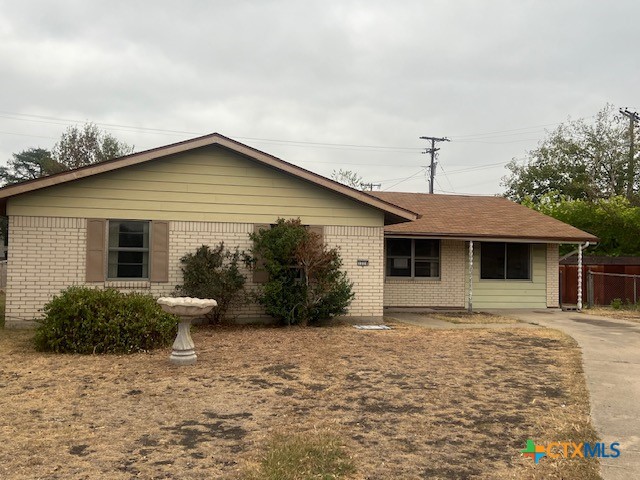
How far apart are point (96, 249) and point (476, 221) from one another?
11108 millimetres

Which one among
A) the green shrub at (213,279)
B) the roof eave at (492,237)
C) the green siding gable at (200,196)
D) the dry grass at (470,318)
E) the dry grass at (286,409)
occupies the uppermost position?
the green siding gable at (200,196)

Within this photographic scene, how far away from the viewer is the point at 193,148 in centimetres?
1194

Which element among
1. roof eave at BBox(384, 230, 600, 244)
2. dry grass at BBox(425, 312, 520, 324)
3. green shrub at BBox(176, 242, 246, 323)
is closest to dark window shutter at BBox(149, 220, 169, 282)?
green shrub at BBox(176, 242, 246, 323)

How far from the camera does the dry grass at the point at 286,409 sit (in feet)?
14.1

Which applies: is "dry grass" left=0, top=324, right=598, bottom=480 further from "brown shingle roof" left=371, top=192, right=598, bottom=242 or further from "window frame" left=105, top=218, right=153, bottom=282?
"brown shingle roof" left=371, top=192, right=598, bottom=242

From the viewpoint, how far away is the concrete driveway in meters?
4.56

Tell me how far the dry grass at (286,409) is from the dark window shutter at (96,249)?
234 cm

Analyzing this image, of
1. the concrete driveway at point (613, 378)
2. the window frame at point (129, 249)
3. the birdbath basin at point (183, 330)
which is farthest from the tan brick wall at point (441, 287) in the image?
the birdbath basin at point (183, 330)

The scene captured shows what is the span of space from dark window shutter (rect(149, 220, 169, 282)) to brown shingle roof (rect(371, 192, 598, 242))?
21.1ft

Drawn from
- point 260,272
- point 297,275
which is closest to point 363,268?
point 297,275

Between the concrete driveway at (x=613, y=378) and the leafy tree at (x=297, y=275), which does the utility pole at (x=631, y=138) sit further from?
the leafy tree at (x=297, y=275)

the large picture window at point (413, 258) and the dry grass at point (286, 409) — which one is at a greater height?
the large picture window at point (413, 258)

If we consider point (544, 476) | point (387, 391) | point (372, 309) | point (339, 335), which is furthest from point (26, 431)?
point (372, 309)

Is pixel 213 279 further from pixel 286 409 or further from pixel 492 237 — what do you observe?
pixel 492 237
